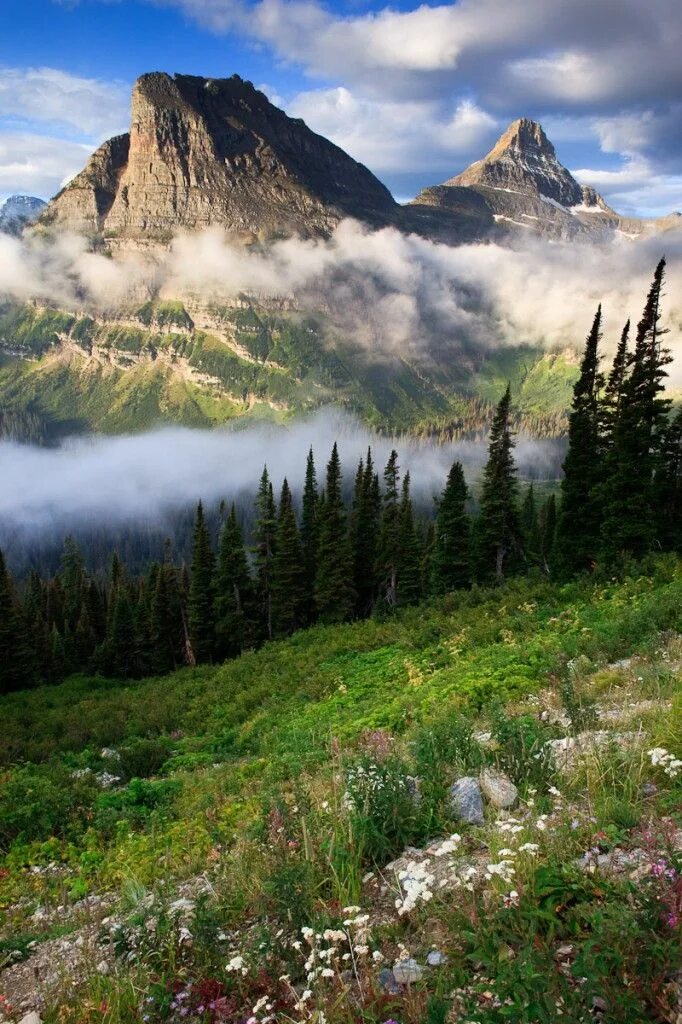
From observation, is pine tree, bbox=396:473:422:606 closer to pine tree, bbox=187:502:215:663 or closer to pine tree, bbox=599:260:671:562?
pine tree, bbox=187:502:215:663

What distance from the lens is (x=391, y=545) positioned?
179ft

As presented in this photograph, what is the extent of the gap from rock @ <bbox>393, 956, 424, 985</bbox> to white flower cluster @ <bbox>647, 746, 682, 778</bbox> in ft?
9.00

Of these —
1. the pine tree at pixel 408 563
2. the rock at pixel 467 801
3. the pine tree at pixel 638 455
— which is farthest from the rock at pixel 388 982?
the pine tree at pixel 408 563

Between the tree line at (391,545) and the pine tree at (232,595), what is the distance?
0.15m

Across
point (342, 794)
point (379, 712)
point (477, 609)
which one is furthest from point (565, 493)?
point (342, 794)

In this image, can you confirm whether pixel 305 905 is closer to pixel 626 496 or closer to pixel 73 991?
pixel 73 991

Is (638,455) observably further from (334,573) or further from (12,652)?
(12,652)

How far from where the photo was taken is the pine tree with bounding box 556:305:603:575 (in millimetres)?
36844

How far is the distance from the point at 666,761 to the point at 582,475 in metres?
35.6

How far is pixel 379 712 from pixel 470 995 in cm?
1027

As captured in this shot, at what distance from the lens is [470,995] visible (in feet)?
11.5

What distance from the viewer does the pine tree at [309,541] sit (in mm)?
57312

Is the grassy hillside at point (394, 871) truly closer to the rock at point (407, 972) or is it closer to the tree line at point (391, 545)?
the rock at point (407, 972)

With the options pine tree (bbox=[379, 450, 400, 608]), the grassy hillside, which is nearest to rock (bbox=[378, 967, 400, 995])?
the grassy hillside
